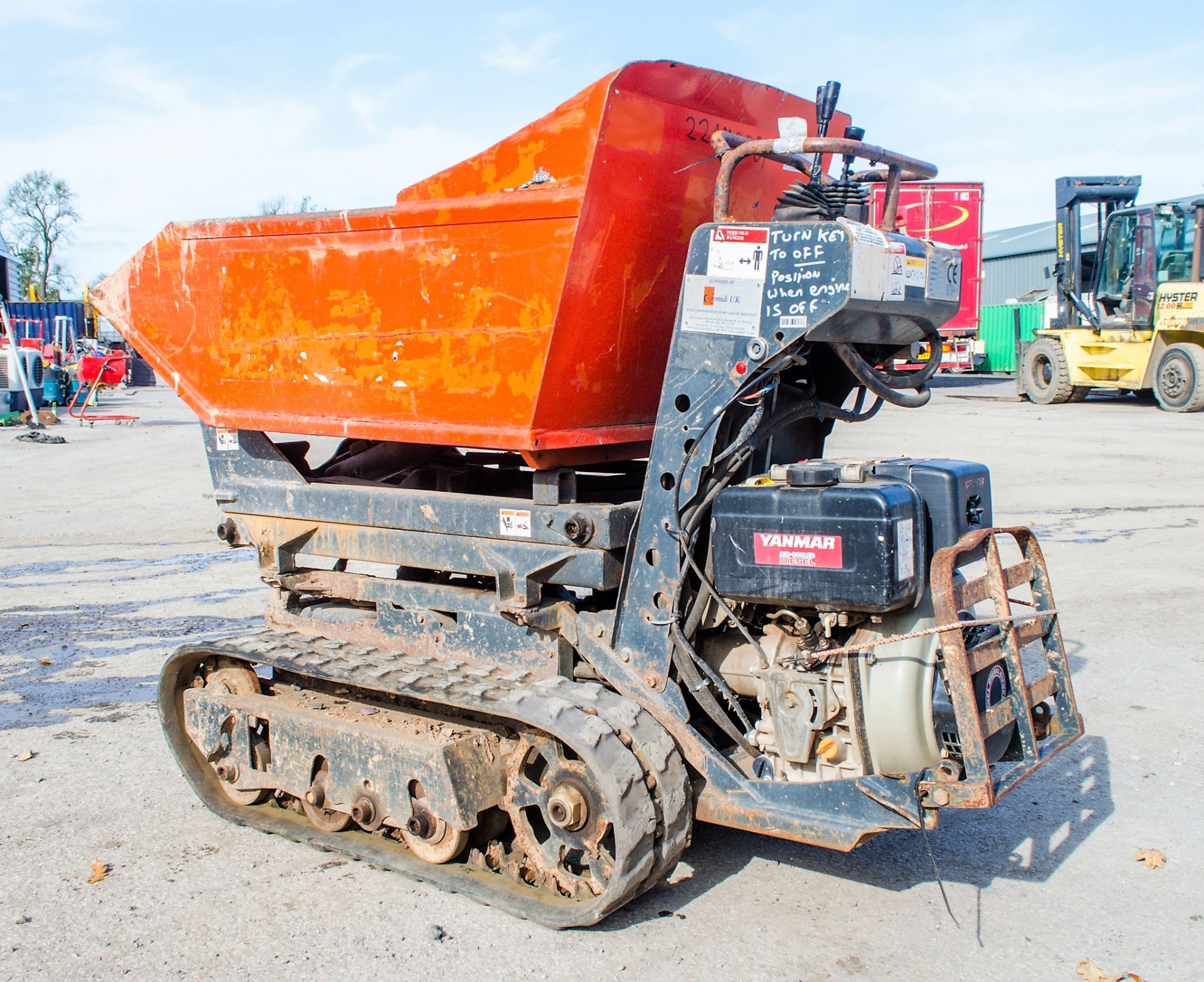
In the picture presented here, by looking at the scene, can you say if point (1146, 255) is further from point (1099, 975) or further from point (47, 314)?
point (47, 314)

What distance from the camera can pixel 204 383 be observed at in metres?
4.47

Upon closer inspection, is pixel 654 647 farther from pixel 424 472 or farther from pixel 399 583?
pixel 424 472

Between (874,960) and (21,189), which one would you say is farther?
(21,189)

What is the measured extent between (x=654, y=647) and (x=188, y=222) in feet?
8.00

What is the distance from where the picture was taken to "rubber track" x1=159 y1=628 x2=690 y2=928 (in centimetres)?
331

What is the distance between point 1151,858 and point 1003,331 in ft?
107

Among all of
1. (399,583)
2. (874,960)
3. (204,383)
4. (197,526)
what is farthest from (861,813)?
(197,526)

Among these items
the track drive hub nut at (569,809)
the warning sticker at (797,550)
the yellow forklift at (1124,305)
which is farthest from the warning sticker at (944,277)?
the yellow forklift at (1124,305)

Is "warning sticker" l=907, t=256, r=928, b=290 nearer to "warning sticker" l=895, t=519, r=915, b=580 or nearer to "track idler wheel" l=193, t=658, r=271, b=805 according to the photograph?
"warning sticker" l=895, t=519, r=915, b=580

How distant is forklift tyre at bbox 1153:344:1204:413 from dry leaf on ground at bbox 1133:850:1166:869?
1626 cm

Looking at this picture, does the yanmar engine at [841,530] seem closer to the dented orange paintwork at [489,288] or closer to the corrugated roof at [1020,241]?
the dented orange paintwork at [489,288]

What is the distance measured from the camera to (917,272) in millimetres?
3480

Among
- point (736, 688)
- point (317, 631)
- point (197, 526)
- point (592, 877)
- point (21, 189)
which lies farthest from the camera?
point (21, 189)

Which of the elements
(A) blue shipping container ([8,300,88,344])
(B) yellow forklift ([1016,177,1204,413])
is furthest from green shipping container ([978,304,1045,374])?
(A) blue shipping container ([8,300,88,344])
